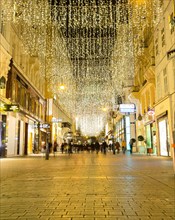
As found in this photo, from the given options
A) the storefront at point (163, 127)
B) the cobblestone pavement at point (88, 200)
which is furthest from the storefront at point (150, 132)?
the cobblestone pavement at point (88, 200)

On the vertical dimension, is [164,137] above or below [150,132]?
below

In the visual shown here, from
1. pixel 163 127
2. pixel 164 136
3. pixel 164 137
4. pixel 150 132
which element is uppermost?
pixel 163 127

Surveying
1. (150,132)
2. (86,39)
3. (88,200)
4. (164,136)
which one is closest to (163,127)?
(164,136)

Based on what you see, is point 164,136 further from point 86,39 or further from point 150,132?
point 86,39

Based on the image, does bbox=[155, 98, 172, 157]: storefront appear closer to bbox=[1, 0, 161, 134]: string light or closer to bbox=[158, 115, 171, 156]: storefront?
bbox=[158, 115, 171, 156]: storefront

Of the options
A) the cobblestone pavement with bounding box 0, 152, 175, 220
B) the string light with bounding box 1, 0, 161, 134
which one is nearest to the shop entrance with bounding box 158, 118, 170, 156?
the string light with bounding box 1, 0, 161, 134

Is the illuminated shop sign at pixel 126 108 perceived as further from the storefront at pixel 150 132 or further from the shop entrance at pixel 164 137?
the shop entrance at pixel 164 137

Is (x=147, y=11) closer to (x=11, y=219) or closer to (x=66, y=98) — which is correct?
(x=11, y=219)

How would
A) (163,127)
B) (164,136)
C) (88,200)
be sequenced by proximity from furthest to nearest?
(163,127)
(164,136)
(88,200)

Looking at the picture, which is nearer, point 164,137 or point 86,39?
point 164,137

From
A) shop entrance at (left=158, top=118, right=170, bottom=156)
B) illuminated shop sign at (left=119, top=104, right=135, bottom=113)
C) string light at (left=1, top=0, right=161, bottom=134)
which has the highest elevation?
string light at (left=1, top=0, right=161, bottom=134)

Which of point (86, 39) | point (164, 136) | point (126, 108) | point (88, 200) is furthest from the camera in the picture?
point (126, 108)

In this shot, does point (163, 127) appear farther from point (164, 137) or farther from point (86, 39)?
point (86, 39)

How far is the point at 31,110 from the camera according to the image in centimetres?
3972
